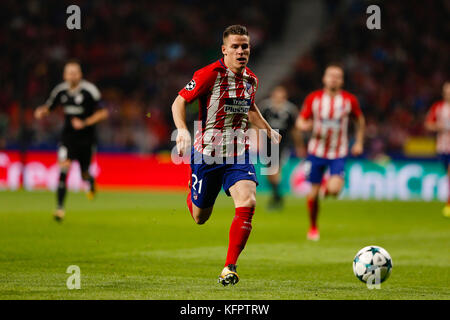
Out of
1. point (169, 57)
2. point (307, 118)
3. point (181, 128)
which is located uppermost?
point (169, 57)

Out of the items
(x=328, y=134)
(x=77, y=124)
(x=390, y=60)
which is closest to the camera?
(x=328, y=134)

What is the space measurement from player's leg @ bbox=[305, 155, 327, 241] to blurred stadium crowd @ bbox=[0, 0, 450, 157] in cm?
987

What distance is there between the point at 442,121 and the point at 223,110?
373 inches

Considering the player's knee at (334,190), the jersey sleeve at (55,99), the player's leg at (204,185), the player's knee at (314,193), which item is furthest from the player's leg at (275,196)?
the player's leg at (204,185)

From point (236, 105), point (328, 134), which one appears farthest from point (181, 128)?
point (328, 134)

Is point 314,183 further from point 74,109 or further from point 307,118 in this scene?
point 74,109

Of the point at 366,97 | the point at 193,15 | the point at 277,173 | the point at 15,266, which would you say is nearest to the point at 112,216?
the point at 277,173

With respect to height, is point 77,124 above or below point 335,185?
above

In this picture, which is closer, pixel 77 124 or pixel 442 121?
pixel 77 124

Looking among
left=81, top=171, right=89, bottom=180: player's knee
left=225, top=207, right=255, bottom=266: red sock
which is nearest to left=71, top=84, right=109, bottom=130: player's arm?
left=81, top=171, right=89, bottom=180: player's knee

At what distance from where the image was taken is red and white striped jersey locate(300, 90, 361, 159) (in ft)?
34.8

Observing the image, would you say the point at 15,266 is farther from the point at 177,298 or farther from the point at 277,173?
the point at 277,173

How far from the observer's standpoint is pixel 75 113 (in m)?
12.1

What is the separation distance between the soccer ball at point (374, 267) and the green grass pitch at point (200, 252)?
0.46ft
